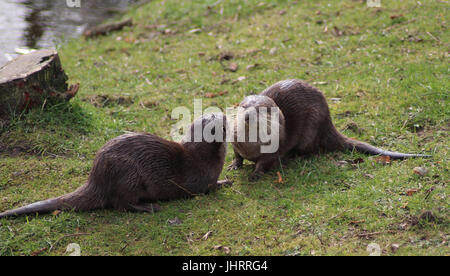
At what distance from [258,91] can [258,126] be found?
1.71 meters

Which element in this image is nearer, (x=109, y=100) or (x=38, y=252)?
(x=38, y=252)

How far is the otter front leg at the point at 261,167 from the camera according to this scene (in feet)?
12.1

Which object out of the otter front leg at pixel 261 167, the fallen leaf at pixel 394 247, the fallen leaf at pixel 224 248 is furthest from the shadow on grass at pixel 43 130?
the fallen leaf at pixel 394 247

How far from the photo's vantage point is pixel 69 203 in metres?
3.17

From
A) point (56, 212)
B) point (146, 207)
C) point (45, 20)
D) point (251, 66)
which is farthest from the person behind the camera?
point (45, 20)

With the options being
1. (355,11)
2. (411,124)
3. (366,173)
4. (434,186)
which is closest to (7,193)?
(366,173)

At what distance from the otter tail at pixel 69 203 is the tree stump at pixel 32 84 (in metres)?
1.44

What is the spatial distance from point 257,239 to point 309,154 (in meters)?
1.26

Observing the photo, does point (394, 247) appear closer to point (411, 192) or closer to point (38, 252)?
point (411, 192)

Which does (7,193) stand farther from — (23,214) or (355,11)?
(355,11)

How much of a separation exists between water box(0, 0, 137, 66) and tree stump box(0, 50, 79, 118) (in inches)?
92.0

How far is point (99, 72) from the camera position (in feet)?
19.6

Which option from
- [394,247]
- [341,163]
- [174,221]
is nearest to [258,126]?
[341,163]

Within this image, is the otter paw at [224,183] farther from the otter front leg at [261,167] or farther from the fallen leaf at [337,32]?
the fallen leaf at [337,32]
